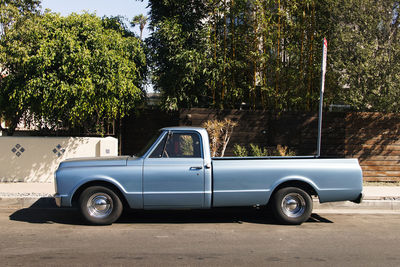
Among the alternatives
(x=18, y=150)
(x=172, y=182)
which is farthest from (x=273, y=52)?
(x=18, y=150)

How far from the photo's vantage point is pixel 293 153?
1190cm

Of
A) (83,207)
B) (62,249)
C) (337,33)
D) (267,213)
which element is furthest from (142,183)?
(337,33)

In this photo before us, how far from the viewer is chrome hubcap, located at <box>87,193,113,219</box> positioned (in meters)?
6.94

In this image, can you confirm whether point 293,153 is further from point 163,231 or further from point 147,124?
point 163,231

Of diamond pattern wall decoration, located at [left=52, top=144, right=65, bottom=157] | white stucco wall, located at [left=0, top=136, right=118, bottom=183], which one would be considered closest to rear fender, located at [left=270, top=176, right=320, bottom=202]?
white stucco wall, located at [left=0, top=136, right=118, bottom=183]

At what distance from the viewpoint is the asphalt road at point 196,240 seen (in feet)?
17.1

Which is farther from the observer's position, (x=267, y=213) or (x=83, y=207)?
(x=267, y=213)

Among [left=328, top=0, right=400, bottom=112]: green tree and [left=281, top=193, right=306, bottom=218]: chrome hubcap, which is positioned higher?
[left=328, top=0, right=400, bottom=112]: green tree

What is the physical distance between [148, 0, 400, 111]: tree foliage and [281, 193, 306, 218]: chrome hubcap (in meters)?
5.67

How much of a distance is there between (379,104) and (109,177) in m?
8.76

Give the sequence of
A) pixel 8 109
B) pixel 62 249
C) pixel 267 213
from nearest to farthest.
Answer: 1. pixel 62 249
2. pixel 267 213
3. pixel 8 109

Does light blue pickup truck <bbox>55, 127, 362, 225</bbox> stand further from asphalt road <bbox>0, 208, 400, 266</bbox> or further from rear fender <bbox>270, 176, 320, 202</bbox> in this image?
asphalt road <bbox>0, 208, 400, 266</bbox>

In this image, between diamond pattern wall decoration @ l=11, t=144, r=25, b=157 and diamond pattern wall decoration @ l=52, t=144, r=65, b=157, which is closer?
diamond pattern wall decoration @ l=11, t=144, r=25, b=157

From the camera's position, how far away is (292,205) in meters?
7.24
